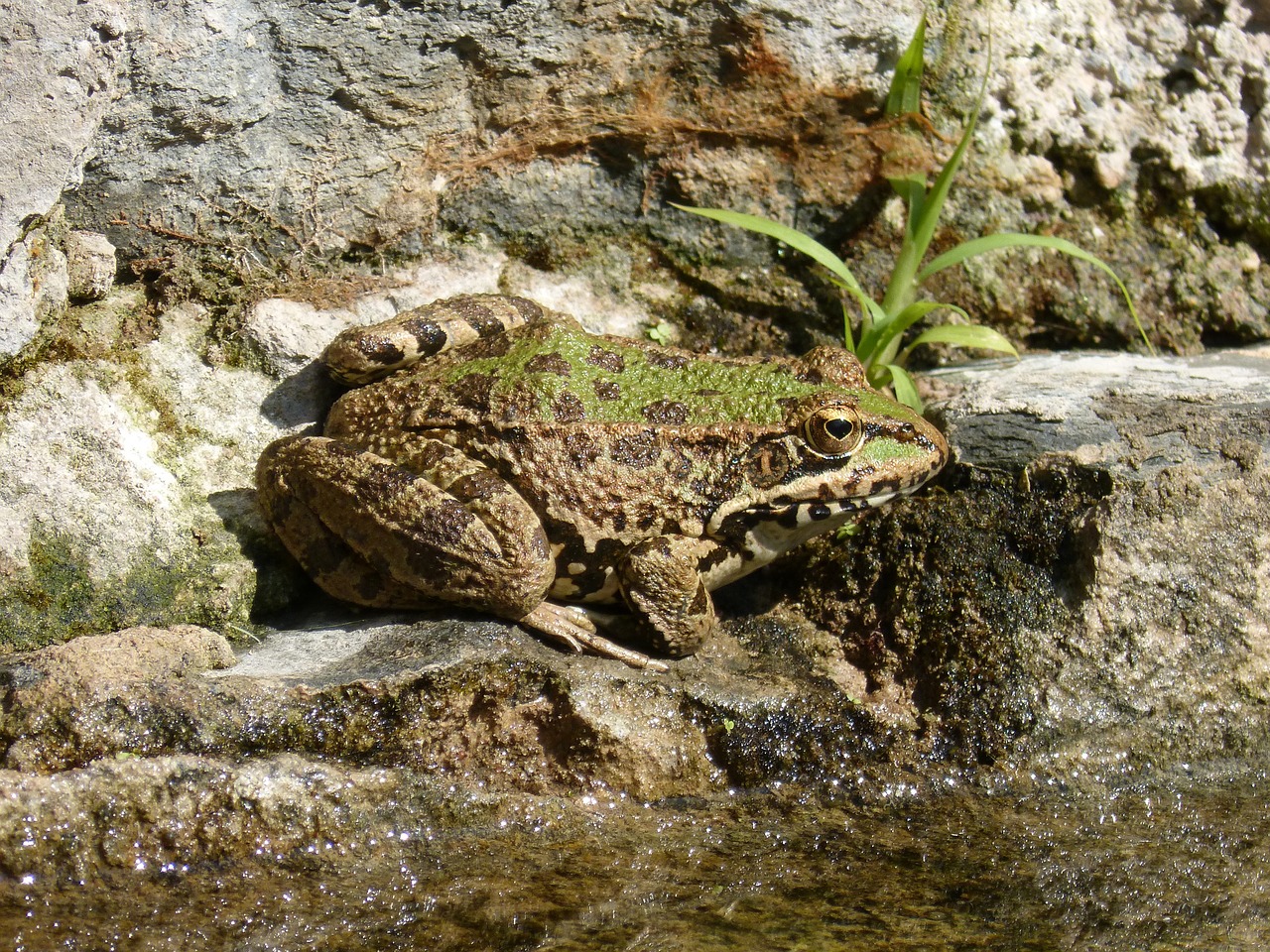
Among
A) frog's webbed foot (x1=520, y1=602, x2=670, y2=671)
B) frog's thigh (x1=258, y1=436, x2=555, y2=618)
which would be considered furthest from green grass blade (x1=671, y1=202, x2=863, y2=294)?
frog's webbed foot (x1=520, y1=602, x2=670, y2=671)

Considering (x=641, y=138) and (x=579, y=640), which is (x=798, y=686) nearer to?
(x=579, y=640)

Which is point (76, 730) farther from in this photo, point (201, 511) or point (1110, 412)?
point (1110, 412)

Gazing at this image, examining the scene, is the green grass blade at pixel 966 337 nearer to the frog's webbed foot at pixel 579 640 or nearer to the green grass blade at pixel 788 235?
the green grass blade at pixel 788 235

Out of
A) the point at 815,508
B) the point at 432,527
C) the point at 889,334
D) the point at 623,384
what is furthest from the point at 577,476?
the point at 889,334

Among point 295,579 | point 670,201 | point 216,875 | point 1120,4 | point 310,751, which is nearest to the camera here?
point 216,875

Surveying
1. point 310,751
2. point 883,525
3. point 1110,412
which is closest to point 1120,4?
point 1110,412

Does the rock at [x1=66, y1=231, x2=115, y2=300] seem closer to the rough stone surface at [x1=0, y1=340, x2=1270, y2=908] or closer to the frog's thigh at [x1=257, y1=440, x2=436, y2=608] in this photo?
the frog's thigh at [x1=257, y1=440, x2=436, y2=608]
